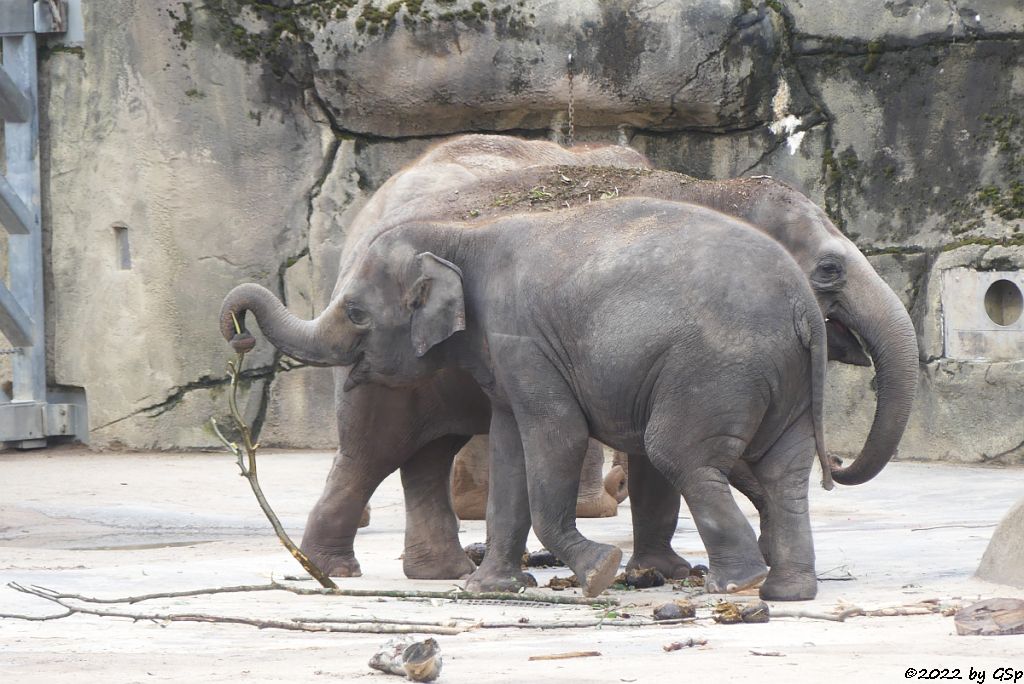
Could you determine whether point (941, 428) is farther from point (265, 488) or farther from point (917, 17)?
point (265, 488)

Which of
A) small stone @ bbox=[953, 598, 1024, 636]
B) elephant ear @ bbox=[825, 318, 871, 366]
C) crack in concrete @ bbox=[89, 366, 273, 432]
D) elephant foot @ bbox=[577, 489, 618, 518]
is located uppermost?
elephant ear @ bbox=[825, 318, 871, 366]

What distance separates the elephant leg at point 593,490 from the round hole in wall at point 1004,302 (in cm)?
325

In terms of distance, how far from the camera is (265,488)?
1042 cm

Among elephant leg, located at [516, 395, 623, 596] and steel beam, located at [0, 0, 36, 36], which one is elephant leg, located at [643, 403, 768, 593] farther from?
steel beam, located at [0, 0, 36, 36]

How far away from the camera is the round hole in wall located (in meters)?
11.0

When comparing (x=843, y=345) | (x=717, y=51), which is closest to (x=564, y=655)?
(x=843, y=345)

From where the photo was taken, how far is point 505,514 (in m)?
6.53

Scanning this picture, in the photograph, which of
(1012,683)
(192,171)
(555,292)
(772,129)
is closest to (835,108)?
(772,129)

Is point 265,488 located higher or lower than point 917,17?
lower

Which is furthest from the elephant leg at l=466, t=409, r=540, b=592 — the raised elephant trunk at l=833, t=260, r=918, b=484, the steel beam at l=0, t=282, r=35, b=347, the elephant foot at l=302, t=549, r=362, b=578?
the steel beam at l=0, t=282, r=35, b=347

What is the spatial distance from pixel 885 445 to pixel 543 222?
59.0 inches

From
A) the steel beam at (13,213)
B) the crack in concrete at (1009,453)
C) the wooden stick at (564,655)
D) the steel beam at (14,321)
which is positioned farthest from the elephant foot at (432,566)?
the steel beam at (13,213)

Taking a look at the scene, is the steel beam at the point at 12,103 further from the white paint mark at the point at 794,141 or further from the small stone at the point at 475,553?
the small stone at the point at 475,553

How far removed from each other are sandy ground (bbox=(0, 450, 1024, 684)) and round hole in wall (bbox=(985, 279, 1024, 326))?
1081 millimetres
